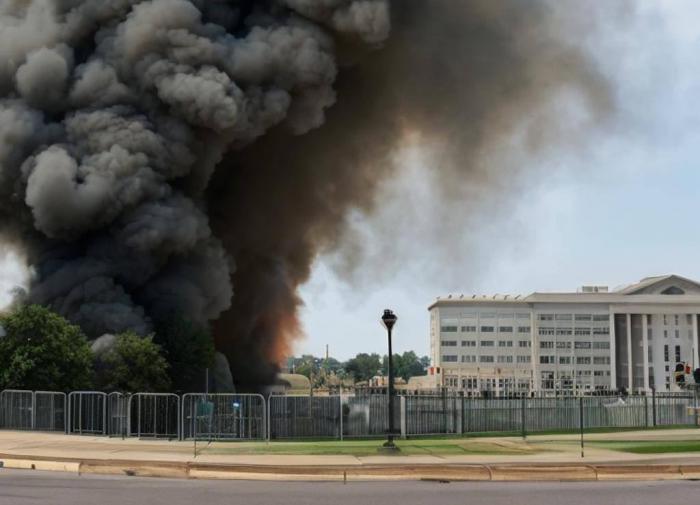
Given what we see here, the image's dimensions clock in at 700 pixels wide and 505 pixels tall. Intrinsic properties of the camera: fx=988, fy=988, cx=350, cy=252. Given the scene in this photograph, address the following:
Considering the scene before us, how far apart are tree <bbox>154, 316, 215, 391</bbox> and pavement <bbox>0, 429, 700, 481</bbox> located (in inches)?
868

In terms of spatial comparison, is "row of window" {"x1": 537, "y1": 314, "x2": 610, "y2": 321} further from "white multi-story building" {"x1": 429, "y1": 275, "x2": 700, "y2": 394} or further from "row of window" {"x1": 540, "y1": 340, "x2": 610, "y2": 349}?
"row of window" {"x1": 540, "y1": 340, "x2": 610, "y2": 349}

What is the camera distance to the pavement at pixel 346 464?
15898 millimetres

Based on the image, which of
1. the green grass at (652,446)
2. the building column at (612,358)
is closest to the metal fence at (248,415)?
the green grass at (652,446)

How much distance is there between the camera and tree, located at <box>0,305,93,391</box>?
33562 millimetres

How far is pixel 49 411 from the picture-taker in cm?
2811

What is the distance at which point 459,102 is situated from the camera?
5831 cm

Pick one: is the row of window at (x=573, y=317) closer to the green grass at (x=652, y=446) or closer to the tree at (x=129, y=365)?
the tree at (x=129, y=365)

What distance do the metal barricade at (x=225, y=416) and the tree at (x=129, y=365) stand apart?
1264 centimetres

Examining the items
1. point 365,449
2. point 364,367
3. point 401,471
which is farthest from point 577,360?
point 401,471

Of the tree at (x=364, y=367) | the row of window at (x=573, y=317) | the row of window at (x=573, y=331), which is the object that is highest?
the row of window at (x=573, y=317)

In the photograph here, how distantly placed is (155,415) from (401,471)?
12549 millimetres

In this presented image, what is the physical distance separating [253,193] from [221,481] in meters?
43.6

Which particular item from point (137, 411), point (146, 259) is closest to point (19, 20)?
point (146, 259)

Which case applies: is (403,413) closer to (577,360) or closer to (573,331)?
(577,360)
